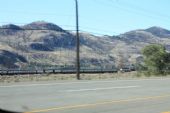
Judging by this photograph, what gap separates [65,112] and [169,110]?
3.40 m

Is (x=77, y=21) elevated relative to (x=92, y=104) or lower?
elevated

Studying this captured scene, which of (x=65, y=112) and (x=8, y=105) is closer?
(x=65, y=112)

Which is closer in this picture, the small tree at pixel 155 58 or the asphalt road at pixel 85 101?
the asphalt road at pixel 85 101

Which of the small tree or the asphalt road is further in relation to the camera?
the small tree

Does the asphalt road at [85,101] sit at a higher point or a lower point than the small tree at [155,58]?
lower

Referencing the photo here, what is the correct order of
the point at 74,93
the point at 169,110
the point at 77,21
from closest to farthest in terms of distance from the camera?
the point at 169,110 < the point at 74,93 < the point at 77,21

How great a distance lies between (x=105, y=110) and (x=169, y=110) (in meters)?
2.08

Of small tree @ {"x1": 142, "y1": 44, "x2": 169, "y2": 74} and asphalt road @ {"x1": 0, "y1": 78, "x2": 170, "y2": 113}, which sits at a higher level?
small tree @ {"x1": 142, "y1": 44, "x2": 169, "y2": 74}

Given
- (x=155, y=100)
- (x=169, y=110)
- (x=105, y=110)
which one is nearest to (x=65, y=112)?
(x=105, y=110)

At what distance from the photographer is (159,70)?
52.1m

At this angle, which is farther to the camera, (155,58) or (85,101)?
(155,58)

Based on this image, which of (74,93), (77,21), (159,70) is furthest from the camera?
Answer: (159,70)

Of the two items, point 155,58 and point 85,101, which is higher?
point 155,58

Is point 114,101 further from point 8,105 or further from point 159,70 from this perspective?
point 159,70
